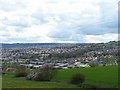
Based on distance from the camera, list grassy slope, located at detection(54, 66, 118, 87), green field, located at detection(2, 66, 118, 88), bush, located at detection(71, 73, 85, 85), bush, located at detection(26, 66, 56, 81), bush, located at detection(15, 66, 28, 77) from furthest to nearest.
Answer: bush, located at detection(15, 66, 28, 77)
bush, located at detection(26, 66, 56, 81)
bush, located at detection(71, 73, 85, 85)
grassy slope, located at detection(54, 66, 118, 87)
green field, located at detection(2, 66, 118, 88)

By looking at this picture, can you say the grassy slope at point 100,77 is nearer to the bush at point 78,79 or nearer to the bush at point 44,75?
the bush at point 78,79

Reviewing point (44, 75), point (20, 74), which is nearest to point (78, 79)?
point (44, 75)

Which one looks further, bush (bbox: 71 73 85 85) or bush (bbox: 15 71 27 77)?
bush (bbox: 15 71 27 77)

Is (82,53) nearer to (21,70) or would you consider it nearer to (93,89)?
(21,70)

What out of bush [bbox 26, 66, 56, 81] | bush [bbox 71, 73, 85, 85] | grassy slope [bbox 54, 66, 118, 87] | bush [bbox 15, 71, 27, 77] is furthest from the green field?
bush [bbox 15, 71, 27, 77]

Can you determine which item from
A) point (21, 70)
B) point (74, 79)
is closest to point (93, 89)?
point (74, 79)

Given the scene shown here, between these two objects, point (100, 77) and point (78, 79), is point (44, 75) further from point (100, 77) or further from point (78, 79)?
point (100, 77)

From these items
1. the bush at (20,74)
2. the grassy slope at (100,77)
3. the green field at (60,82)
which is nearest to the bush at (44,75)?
the green field at (60,82)

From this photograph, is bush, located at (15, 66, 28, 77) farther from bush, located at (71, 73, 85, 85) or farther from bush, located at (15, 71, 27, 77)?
bush, located at (71, 73, 85, 85)

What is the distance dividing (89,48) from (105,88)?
139 m

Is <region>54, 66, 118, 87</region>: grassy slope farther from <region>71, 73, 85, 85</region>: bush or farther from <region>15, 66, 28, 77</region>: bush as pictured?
<region>15, 66, 28, 77</region>: bush

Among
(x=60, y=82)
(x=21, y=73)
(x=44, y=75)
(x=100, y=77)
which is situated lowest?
(x=60, y=82)

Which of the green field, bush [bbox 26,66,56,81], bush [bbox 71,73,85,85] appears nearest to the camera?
the green field

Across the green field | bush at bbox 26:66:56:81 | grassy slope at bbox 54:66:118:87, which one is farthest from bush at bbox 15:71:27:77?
bush at bbox 26:66:56:81
